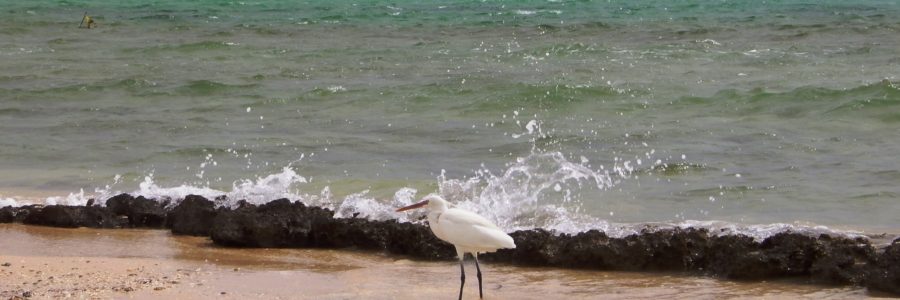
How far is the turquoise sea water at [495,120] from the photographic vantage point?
404 inches

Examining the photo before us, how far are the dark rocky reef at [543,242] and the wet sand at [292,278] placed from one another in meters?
0.10

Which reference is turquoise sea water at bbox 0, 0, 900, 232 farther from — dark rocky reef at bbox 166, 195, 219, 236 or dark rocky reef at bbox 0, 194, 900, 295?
dark rocky reef at bbox 166, 195, 219, 236

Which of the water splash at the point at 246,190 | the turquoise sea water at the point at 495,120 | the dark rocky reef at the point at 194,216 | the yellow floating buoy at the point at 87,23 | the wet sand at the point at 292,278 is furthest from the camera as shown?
the yellow floating buoy at the point at 87,23

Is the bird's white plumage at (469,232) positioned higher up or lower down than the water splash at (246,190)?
lower down

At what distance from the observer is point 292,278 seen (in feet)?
25.3

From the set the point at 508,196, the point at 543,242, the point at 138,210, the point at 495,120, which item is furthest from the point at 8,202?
the point at 495,120

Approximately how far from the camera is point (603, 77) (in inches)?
693

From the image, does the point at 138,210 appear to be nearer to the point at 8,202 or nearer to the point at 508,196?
the point at 8,202

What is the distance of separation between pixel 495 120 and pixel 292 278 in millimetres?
7098

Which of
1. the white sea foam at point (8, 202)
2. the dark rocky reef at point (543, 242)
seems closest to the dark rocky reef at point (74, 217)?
the dark rocky reef at point (543, 242)

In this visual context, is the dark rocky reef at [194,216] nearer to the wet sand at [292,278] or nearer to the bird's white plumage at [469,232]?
the wet sand at [292,278]

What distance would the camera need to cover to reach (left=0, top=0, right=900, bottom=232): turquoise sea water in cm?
1027

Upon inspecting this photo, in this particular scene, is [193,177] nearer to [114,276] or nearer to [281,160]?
[281,160]

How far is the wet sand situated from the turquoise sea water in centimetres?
A: 102
